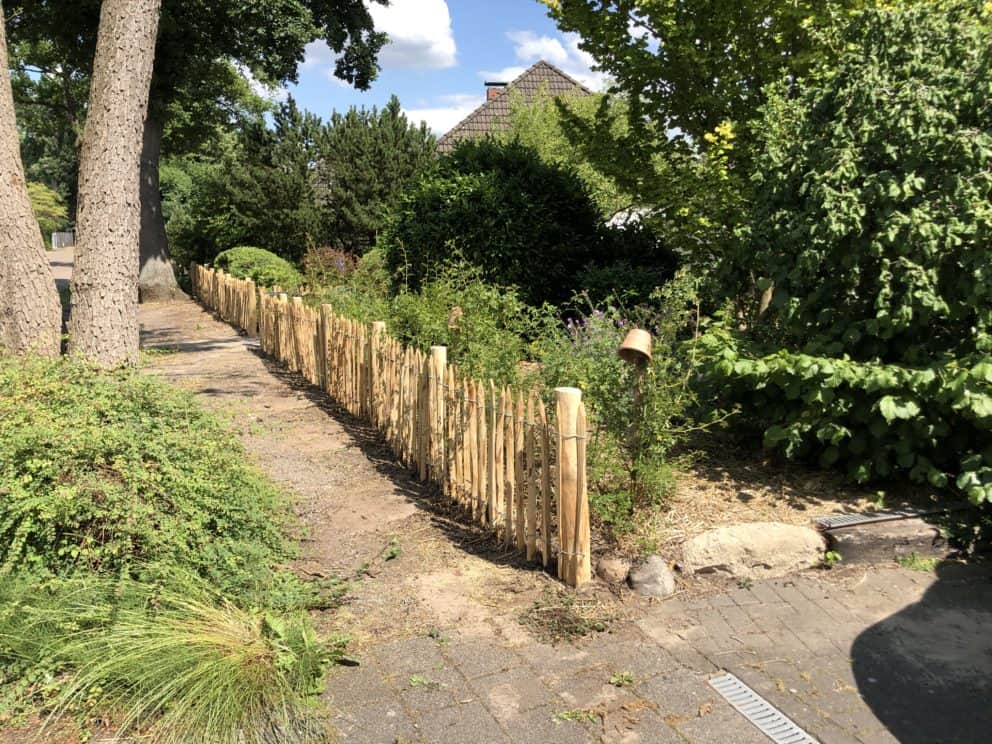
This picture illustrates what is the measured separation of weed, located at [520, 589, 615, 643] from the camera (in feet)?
11.4

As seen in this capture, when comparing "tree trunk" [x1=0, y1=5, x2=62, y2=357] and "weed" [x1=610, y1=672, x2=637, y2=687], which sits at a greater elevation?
"tree trunk" [x1=0, y1=5, x2=62, y2=357]

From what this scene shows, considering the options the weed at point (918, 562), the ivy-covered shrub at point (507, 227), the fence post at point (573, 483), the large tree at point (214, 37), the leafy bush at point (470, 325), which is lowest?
the weed at point (918, 562)

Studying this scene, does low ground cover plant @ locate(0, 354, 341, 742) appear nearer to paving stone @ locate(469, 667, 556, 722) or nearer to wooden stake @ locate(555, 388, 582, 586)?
paving stone @ locate(469, 667, 556, 722)

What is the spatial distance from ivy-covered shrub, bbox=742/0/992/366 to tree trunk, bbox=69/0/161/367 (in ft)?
19.2

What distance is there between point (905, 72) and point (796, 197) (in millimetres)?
966

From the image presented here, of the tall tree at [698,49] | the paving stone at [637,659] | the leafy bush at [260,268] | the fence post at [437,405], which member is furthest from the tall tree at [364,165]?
the paving stone at [637,659]

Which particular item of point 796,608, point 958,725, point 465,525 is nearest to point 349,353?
point 465,525

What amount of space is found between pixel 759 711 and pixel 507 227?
7.39 meters

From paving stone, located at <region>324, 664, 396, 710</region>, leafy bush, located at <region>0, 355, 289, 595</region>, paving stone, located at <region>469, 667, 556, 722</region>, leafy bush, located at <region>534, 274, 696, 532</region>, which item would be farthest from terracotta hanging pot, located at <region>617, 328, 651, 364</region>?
leafy bush, located at <region>0, 355, 289, 595</region>

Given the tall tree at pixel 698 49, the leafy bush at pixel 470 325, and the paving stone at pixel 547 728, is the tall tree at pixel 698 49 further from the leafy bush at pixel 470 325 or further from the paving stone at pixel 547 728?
the paving stone at pixel 547 728

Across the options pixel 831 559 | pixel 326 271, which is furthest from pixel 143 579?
pixel 326 271

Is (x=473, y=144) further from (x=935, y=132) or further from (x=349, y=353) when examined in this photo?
(x=935, y=132)

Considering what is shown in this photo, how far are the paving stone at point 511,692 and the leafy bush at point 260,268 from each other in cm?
→ 1159

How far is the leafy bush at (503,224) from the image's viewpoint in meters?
9.54
